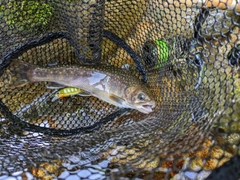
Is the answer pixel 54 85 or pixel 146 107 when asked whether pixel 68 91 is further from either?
pixel 146 107

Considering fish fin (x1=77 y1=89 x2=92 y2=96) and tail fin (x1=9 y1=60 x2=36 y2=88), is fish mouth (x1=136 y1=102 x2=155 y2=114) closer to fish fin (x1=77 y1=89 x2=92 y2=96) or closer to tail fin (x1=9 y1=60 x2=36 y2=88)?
fish fin (x1=77 y1=89 x2=92 y2=96)

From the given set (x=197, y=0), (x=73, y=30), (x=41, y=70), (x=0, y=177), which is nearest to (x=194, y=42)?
(x=197, y=0)

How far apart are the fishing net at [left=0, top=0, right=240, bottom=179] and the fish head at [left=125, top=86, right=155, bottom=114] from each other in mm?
97

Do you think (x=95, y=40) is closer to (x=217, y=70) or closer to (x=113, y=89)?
(x=113, y=89)

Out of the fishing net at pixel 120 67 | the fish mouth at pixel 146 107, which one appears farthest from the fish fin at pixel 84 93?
the fish mouth at pixel 146 107

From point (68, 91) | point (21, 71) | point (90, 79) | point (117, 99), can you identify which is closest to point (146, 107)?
point (117, 99)

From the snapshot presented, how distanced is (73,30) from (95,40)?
17cm

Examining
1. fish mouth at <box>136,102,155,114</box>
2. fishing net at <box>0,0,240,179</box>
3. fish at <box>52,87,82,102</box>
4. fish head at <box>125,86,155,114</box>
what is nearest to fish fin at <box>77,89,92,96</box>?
fish at <box>52,87,82,102</box>

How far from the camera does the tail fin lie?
7.09 feet

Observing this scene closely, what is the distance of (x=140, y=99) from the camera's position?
2090 mm

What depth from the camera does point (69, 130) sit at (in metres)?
2.26

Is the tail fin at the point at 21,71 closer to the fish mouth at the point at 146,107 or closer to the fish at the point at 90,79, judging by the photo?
the fish at the point at 90,79

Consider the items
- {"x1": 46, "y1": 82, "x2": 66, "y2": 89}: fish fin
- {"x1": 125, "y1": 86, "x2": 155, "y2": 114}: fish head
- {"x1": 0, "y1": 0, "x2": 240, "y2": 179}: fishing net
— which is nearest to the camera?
{"x1": 0, "y1": 0, "x2": 240, "y2": 179}: fishing net

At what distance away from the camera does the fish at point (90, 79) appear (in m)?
2.16
